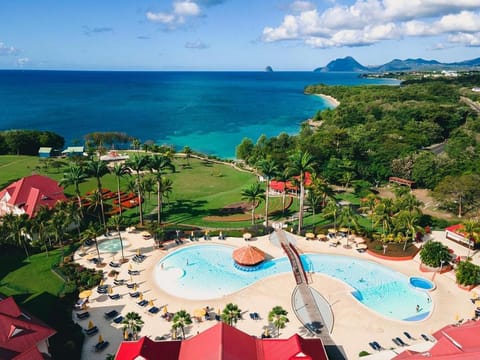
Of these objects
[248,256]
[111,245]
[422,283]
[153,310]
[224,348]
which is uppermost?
[224,348]

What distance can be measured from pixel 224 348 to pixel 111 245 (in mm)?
28737

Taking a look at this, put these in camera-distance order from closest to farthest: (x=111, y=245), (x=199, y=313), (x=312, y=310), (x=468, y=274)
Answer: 1. (x=199, y=313)
2. (x=312, y=310)
3. (x=468, y=274)
4. (x=111, y=245)

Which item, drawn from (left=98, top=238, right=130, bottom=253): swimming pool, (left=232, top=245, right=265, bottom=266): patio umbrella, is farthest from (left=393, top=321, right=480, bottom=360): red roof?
(left=98, top=238, right=130, bottom=253): swimming pool

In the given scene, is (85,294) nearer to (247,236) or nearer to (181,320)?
(181,320)

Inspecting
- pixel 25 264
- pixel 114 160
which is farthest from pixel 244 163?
pixel 25 264

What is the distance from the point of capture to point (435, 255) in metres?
40.1

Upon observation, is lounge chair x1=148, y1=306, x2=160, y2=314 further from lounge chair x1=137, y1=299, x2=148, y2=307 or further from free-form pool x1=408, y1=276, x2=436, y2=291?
free-form pool x1=408, y1=276, x2=436, y2=291

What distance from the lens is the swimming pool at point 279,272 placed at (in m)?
36.0

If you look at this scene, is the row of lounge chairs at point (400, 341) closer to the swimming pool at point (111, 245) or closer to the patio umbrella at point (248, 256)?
the patio umbrella at point (248, 256)

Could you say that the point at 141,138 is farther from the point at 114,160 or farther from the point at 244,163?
the point at 244,163

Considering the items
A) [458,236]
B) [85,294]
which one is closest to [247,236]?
[85,294]

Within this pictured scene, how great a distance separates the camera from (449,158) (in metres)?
67.6

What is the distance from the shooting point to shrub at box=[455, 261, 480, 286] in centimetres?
3650

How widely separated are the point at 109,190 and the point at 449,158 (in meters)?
66.7
